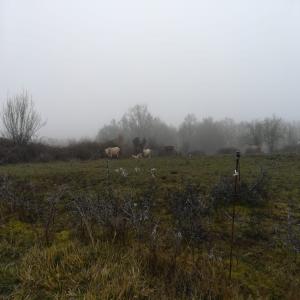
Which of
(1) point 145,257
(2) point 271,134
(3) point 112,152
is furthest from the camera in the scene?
(2) point 271,134

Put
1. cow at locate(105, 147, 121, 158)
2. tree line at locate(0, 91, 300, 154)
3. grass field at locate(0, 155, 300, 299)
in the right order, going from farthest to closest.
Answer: tree line at locate(0, 91, 300, 154)
cow at locate(105, 147, 121, 158)
grass field at locate(0, 155, 300, 299)

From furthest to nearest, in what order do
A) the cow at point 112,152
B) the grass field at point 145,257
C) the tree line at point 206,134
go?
the tree line at point 206,134
the cow at point 112,152
the grass field at point 145,257

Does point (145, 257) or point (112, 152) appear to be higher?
point (112, 152)

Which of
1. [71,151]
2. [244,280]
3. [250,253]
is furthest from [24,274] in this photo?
[71,151]

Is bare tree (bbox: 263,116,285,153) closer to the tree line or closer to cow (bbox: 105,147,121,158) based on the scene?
the tree line

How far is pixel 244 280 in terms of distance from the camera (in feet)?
11.5

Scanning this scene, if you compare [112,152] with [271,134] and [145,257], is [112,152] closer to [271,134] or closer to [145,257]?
[145,257]

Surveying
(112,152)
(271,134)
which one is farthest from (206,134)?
(112,152)

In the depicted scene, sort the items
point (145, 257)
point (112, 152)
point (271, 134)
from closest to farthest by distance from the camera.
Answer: point (145, 257), point (112, 152), point (271, 134)

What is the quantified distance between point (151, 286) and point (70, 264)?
0.94 meters

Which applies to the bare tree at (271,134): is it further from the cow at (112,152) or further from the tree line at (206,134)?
the cow at (112,152)

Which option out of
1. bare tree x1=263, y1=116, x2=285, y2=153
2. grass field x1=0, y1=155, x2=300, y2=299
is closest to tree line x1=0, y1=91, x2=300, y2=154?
bare tree x1=263, y1=116, x2=285, y2=153

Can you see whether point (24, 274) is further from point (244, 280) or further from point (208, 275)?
point (244, 280)

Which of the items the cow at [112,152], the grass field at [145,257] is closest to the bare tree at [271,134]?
the cow at [112,152]
